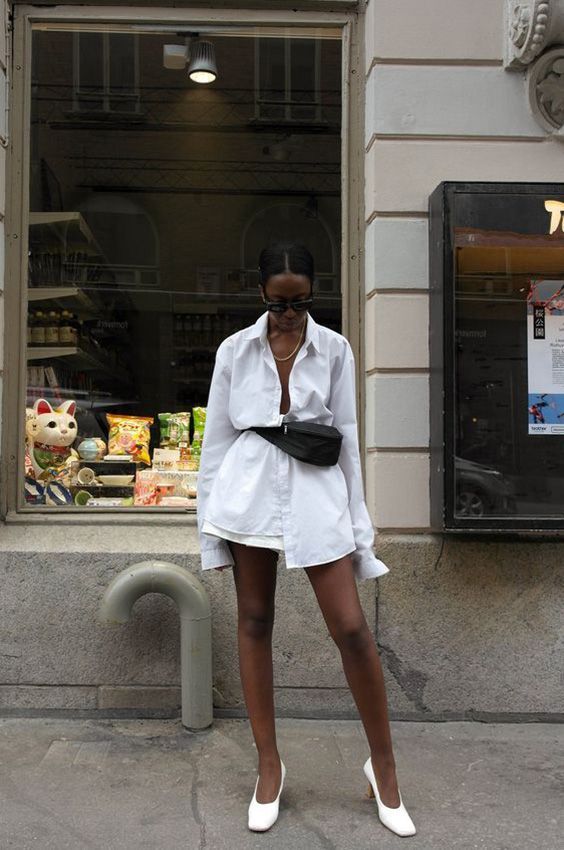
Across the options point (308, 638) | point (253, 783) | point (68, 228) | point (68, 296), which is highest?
point (68, 228)

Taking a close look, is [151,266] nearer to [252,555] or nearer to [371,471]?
[371,471]

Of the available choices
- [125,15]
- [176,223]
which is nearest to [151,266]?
[176,223]

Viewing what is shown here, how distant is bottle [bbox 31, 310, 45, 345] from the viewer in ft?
15.3

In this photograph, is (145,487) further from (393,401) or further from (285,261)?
(285,261)

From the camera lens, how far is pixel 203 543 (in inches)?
123

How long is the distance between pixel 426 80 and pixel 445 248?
38.6 inches

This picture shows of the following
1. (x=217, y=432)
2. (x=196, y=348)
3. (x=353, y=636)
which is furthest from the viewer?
(x=196, y=348)

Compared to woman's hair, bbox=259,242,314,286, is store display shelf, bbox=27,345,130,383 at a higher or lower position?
lower

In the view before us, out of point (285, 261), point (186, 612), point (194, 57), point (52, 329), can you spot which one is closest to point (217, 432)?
point (285, 261)

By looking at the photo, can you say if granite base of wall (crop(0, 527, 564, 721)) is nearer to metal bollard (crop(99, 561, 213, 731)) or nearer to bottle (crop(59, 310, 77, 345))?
metal bollard (crop(99, 561, 213, 731))

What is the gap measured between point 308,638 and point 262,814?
1226 mm

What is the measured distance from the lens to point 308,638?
13.7ft

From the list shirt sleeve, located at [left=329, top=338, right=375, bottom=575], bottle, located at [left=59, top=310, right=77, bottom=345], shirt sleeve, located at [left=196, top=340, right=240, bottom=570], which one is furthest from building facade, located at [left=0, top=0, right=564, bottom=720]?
shirt sleeve, located at [left=196, top=340, right=240, bottom=570]

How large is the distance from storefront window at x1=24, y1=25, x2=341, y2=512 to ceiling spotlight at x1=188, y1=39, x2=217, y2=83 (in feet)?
0.21
